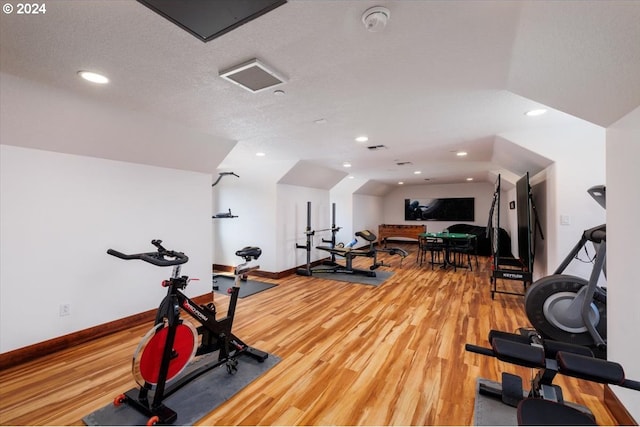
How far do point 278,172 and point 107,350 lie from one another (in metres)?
3.80

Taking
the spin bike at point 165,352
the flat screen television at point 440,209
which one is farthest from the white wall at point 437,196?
the spin bike at point 165,352

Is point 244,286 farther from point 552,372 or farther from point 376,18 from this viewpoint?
point 376,18

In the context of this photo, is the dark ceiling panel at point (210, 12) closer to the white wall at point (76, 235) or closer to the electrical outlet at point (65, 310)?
the white wall at point (76, 235)

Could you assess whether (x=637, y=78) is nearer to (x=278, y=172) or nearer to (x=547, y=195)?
(x=547, y=195)

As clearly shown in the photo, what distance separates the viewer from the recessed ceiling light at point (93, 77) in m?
1.96

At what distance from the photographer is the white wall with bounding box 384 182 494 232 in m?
10.0

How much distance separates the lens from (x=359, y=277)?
5.86 meters

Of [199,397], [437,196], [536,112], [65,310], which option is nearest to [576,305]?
[536,112]

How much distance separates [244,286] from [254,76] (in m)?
4.05

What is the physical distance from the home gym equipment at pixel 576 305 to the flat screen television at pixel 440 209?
312 inches

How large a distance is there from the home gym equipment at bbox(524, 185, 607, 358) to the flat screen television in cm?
793

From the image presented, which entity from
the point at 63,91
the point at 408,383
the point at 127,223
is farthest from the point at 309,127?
the point at 408,383

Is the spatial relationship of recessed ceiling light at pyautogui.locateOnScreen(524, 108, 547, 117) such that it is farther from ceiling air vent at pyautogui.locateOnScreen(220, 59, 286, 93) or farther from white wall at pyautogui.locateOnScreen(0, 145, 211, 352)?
white wall at pyautogui.locateOnScreen(0, 145, 211, 352)

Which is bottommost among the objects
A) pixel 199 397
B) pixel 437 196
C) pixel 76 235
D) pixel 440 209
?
pixel 199 397
